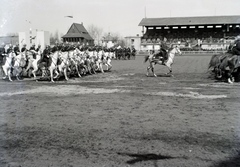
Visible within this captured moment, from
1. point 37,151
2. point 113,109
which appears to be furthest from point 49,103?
point 37,151

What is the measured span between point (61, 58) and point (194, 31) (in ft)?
190

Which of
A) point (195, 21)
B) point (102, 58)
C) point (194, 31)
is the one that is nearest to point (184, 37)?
point (194, 31)

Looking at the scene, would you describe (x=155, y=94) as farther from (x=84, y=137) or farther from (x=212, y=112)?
(x=84, y=137)

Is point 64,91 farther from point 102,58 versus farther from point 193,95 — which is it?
point 102,58

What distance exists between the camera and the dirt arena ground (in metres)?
5.28

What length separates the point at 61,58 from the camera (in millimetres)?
16688

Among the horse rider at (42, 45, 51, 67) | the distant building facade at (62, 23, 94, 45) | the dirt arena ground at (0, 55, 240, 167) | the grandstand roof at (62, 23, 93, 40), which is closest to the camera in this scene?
the dirt arena ground at (0, 55, 240, 167)

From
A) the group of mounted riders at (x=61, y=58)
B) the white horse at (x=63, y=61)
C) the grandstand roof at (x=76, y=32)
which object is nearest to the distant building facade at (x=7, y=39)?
the group of mounted riders at (x=61, y=58)

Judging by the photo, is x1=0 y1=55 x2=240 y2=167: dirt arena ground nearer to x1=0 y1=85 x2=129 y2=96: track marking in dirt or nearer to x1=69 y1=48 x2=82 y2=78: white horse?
x1=0 y1=85 x2=129 y2=96: track marking in dirt

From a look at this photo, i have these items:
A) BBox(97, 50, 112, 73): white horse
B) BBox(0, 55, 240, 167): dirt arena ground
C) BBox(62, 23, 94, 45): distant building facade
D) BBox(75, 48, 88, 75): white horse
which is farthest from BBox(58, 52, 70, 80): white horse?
BBox(62, 23, 94, 45): distant building facade

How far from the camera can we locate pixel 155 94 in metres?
12.1

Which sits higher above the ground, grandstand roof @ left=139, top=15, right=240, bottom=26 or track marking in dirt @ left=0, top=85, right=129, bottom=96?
grandstand roof @ left=139, top=15, right=240, bottom=26

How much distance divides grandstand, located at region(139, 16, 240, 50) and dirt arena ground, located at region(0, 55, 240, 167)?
55900 millimetres

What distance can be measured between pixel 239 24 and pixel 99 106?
6270 centimetres
